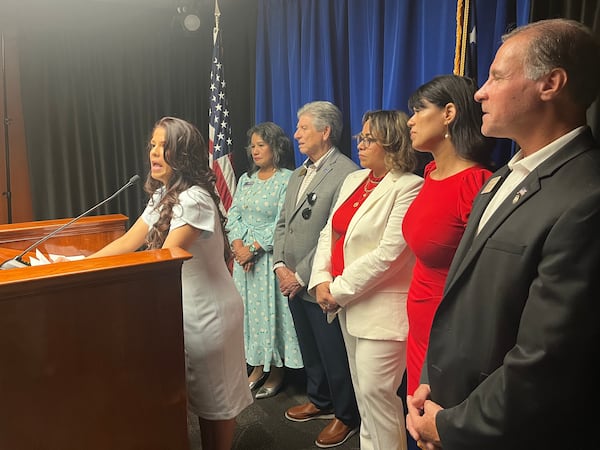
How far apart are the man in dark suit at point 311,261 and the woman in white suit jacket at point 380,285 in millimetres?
373

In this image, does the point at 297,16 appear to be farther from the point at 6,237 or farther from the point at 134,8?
the point at 6,237

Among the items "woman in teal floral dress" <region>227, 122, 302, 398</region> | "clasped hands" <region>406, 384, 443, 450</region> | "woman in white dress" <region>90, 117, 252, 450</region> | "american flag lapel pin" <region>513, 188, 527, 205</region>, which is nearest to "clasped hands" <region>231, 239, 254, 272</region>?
"woman in teal floral dress" <region>227, 122, 302, 398</region>

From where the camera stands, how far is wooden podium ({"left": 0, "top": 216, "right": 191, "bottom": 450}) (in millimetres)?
1206

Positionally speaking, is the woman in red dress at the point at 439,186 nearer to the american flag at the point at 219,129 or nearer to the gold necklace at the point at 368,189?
the gold necklace at the point at 368,189

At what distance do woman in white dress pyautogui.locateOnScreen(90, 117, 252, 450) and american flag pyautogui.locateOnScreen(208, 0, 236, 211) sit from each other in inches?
56.3

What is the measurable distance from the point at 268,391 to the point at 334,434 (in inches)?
24.5

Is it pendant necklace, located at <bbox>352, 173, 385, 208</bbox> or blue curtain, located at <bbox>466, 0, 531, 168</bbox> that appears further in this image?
pendant necklace, located at <bbox>352, 173, 385, 208</bbox>

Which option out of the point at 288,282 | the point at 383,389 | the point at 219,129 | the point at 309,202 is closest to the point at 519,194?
the point at 383,389

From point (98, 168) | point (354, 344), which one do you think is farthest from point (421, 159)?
point (98, 168)

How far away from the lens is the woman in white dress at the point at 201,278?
173cm

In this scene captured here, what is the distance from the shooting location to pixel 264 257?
2.74 meters

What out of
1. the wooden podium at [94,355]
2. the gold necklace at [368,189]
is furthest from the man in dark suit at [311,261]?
the wooden podium at [94,355]

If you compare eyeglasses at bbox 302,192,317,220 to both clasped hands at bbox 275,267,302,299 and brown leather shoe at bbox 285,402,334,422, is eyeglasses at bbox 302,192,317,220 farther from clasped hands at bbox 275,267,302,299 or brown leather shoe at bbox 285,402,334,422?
brown leather shoe at bbox 285,402,334,422

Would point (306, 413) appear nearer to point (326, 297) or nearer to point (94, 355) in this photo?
point (326, 297)
